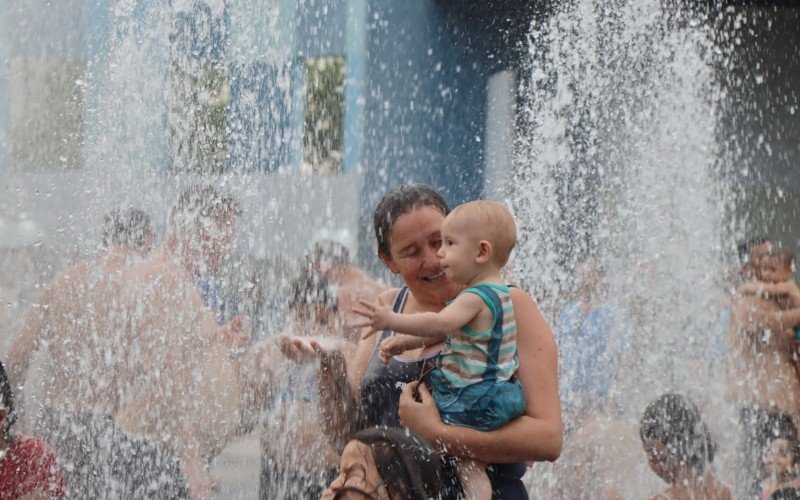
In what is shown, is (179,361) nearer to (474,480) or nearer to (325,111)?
(474,480)

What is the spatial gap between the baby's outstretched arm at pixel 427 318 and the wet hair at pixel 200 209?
2354mm

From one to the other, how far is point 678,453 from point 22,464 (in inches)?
87.2

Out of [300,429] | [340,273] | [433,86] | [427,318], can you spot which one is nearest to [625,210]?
[433,86]

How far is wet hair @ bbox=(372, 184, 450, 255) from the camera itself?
6.24 feet

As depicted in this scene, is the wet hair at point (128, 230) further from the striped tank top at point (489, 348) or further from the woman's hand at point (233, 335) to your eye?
the striped tank top at point (489, 348)

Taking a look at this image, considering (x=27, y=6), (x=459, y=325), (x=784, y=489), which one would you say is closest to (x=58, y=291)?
(x=459, y=325)

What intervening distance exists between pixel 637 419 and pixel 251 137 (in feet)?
20.3

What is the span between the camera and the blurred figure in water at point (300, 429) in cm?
273

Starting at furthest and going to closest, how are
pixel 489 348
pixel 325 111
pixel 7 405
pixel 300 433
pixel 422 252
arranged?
pixel 325 111
pixel 300 433
pixel 7 405
pixel 422 252
pixel 489 348

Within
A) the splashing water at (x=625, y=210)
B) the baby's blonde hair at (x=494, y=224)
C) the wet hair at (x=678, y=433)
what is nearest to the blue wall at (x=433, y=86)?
the splashing water at (x=625, y=210)

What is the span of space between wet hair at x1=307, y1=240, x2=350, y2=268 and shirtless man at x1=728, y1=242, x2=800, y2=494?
1945mm

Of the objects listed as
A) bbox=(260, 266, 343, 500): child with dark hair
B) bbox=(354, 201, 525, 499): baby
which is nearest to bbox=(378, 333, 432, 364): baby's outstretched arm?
bbox=(354, 201, 525, 499): baby

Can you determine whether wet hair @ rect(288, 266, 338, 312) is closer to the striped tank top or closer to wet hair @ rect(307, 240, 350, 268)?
wet hair @ rect(307, 240, 350, 268)

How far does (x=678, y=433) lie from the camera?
3299 mm
